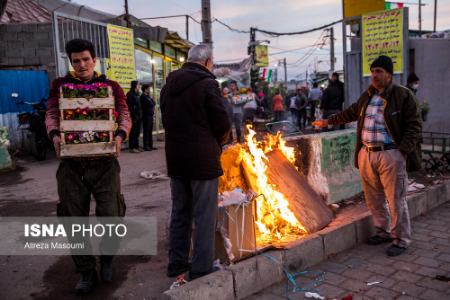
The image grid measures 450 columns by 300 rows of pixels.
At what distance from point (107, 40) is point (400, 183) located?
1004cm

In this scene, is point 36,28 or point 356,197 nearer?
point 356,197

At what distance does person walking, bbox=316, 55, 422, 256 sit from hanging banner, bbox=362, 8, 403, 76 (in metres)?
6.66

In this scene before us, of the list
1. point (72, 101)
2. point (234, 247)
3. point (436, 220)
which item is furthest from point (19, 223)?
point (436, 220)

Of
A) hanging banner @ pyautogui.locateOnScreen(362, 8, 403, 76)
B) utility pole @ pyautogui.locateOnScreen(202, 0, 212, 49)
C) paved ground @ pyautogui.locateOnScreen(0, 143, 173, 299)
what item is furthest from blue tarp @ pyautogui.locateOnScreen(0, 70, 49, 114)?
hanging banner @ pyautogui.locateOnScreen(362, 8, 403, 76)

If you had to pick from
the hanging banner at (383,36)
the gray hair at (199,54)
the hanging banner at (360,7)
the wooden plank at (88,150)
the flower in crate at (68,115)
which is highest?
the hanging banner at (360,7)

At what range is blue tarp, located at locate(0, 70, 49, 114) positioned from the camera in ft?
37.8

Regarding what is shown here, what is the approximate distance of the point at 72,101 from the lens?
362 centimetres

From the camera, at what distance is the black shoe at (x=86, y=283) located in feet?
11.9

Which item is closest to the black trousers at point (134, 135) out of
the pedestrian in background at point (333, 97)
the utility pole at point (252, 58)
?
the pedestrian in background at point (333, 97)

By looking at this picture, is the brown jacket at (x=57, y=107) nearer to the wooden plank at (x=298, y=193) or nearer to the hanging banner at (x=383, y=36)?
the wooden plank at (x=298, y=193)

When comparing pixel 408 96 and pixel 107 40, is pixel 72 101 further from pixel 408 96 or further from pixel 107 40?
pixel 107 40

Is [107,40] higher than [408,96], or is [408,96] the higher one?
[107,40]

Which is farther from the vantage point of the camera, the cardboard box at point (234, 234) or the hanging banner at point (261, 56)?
the hanging banner at point (261, 56)

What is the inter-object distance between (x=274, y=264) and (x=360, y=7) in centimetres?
923
